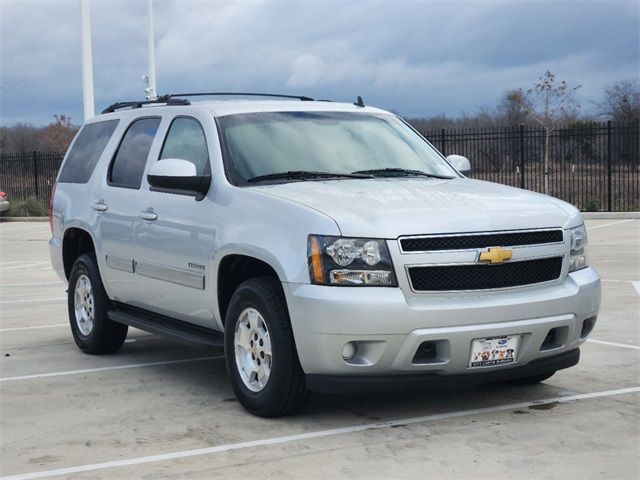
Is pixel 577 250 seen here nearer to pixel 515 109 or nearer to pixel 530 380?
pixel 530 380

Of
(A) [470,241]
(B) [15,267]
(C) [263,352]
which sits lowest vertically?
(B) [15,267]

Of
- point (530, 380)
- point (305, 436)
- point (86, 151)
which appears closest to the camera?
point (305, 436)

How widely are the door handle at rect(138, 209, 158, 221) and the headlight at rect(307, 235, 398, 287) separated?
201cm

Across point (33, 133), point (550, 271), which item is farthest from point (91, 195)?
point (33, 133)

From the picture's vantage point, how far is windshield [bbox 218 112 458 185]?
6816 mm

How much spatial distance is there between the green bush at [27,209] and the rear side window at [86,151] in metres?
23.1

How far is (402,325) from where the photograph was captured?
18.2 ft

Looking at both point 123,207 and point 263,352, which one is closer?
point 263,352

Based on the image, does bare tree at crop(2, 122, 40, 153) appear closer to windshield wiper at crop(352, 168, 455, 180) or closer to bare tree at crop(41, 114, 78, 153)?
bare tree at crop(41, 114, 78, 153)

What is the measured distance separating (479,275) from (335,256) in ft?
2.72

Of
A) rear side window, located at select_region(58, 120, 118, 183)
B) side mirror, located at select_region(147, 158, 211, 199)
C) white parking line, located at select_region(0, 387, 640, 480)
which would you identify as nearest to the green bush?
rear side window, located at select_region(58, 120, 118, 183)

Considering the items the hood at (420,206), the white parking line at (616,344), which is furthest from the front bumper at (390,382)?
the white parking line at (616,344)

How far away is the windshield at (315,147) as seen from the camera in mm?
6816

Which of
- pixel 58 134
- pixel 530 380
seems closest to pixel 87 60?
pixel 530 380
